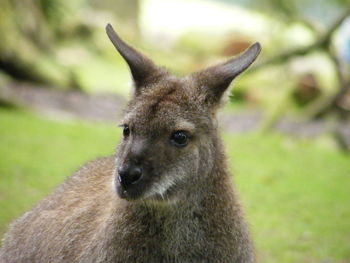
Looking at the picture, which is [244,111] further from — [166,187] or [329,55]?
[166,187]

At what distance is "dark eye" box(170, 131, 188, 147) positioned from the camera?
15.4ft

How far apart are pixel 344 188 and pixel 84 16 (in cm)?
1414

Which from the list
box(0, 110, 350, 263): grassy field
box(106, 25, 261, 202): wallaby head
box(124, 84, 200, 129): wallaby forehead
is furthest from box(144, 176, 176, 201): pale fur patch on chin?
box(0, 110, 350, 263): grassy field

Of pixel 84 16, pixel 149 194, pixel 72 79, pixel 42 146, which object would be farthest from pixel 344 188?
pixel 84 16

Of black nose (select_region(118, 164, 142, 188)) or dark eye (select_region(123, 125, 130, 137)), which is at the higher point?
dark eye (select_region(123, 125, 130, 137))

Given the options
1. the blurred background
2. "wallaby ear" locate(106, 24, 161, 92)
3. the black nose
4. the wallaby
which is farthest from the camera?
the blurred background

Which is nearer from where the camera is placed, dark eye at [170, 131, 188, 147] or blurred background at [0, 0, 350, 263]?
dark eye at [170, 131, 188, 147]

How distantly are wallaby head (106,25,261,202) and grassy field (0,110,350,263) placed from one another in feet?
6.27

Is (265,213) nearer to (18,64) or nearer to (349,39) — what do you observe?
(349,39)

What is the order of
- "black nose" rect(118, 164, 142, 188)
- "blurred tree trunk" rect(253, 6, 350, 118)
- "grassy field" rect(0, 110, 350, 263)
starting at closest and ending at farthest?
"black nose" rect(118, 164, 142, 188) → "grassy field" rect(0, 110, 350, 263) → "blurred tree trunk" rect(253, 6, 350, 118)

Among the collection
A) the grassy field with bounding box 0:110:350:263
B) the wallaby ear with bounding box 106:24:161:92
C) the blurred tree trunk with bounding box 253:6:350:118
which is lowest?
the wallaby ear with bounding box 106:24:161:92

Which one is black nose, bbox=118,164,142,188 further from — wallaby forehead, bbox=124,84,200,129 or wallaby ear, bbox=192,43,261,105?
wallaby ear, bbox=192,43,261,105

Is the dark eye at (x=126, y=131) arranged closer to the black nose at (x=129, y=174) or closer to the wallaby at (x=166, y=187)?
the wallaby at (x=166, y=187)

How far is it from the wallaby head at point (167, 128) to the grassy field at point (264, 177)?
191cm
